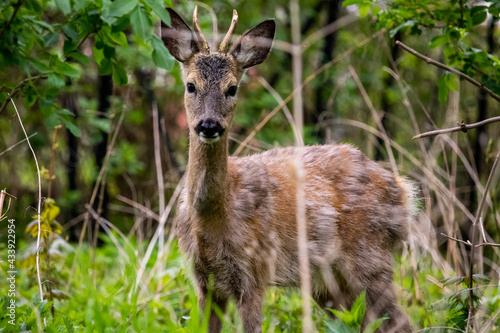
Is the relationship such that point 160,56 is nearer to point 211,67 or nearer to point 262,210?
point 211,67

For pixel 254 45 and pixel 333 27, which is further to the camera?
pixel 333 27

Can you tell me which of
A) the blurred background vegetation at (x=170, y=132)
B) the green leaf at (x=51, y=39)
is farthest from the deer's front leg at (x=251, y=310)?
the green leaf at (x=51, y=39)

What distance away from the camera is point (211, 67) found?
14.6ft

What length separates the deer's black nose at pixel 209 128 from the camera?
4.07 metres

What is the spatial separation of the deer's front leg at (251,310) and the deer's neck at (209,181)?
56cm

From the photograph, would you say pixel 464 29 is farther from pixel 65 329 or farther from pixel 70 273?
pixel 70 273

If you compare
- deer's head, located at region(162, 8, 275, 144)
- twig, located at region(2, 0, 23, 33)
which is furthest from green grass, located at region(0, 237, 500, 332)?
twig, located at region(2, 0, 23, 33)

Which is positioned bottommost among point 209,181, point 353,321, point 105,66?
point 353,321

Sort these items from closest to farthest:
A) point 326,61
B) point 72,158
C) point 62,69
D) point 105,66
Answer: point 62,69 < point 105,66 < point 72,158 < point 326,61

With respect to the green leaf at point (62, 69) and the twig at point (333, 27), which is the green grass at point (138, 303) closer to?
the green leaf at point (62, 69)

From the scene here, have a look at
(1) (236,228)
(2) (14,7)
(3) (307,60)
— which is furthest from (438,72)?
(2) (14,7)

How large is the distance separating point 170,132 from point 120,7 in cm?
587

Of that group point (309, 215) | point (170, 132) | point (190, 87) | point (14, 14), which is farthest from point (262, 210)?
point (170, 132)

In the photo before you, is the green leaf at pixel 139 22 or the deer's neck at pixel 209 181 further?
the deer's neck at pixel 209 181
